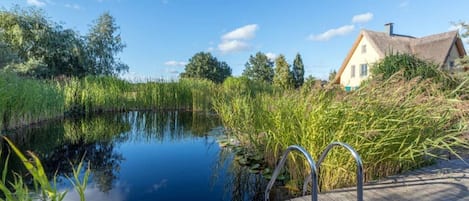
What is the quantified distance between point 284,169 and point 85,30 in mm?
22641

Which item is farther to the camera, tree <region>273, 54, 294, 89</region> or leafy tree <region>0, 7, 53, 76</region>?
tree <region>273, 54, 294, 89</region>

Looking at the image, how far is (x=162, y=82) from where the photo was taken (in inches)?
518

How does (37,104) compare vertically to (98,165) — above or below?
above

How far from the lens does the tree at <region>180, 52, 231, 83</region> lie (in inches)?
1456

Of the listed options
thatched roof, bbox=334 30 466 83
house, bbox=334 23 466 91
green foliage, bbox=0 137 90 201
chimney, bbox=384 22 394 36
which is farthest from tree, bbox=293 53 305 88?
green foliage, bbox=0 137 90 201

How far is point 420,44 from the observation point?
1839 cm

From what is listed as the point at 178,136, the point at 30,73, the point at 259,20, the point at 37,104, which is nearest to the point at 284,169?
the point at 178,136

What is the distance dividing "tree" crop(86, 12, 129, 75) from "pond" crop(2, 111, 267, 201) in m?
15.2

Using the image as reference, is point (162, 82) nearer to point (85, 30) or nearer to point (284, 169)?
point (284, 169)

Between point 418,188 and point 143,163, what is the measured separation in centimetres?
382

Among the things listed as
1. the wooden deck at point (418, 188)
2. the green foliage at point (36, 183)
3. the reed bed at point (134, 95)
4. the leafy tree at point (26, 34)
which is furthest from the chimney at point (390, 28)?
the leafy tree at point (26, 34)

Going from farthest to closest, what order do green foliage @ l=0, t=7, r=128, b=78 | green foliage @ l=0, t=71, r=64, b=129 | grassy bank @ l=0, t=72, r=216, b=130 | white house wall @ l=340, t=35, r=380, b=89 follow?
white house wall @ l=340, t=35, r=380, b=89, green foliage @ l=0, t=7, r=128, b=78, grassy bank @ l=0, t=72, r=216, b=130, green foliage @ l=0, t=71, r=64, b=129

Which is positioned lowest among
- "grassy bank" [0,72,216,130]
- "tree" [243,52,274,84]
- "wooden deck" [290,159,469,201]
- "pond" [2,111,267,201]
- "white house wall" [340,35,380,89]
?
"pond" [2,111,267,201]

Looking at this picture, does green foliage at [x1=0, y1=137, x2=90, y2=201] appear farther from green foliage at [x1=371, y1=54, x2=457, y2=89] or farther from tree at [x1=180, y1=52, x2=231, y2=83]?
tree at [x1=180, y1=52, x2=231, y2=83]
